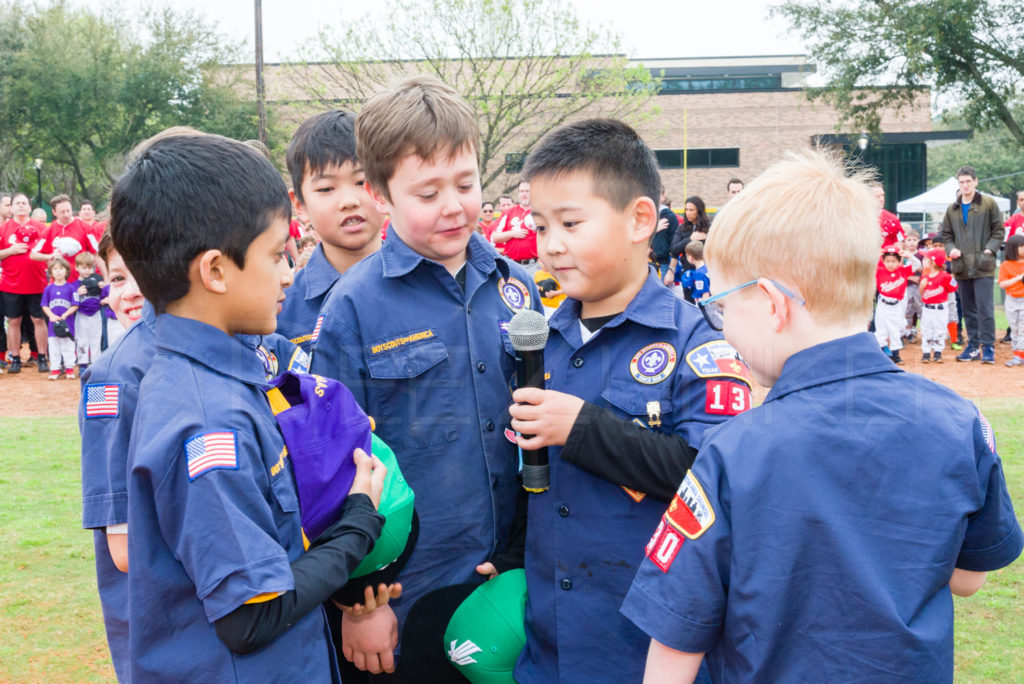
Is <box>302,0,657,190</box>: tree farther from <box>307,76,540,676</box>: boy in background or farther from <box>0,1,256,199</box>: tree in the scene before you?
<box>307,76,540,676</box>: boy in background

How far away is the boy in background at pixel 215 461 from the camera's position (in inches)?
58.6

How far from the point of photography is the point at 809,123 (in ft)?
139

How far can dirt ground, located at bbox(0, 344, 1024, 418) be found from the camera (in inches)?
384

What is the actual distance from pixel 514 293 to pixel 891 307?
11.0m

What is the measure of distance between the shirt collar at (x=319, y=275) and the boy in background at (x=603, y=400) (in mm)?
1011

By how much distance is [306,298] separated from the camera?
119 inches

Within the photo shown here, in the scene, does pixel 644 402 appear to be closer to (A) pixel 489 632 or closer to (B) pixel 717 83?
(A) pixel 489 632

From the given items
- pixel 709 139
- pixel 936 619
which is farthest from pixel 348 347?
pixel 709 139

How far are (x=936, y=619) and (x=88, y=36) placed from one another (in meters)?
37.5

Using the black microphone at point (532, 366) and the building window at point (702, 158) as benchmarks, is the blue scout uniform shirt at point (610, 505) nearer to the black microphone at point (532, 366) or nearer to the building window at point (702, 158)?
the black microphone at point (532, 366)

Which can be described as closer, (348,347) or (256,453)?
(256,453)

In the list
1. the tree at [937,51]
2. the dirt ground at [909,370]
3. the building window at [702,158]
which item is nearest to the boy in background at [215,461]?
the dirt ground at [909,370]

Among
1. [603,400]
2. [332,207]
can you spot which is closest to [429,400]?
[603,400]

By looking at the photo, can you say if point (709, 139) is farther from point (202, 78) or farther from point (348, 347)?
point (348, 347)
